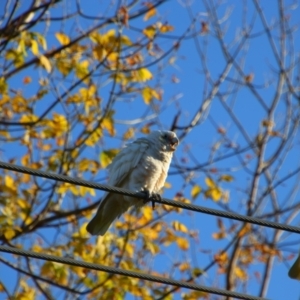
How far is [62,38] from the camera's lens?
746 centimetres

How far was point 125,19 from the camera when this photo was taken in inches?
288

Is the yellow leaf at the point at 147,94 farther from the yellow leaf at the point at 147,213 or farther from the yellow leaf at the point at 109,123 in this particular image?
the yellow leaf at the point at 147,213

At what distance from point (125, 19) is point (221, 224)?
12.1ft

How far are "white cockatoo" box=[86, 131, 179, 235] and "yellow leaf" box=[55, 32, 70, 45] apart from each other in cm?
190

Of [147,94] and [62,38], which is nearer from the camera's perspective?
[62,38]

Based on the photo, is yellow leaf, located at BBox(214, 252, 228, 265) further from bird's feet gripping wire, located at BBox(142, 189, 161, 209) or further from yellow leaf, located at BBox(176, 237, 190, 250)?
bird's feet gripping wire, located at BBox(142, 189, 161, 209)

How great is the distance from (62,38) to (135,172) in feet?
7.37

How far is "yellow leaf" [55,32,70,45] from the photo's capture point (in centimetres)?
743

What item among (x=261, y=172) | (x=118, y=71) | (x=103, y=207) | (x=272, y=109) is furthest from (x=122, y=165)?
(x=272, y=109)

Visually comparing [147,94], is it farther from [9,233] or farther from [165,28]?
[9,233]

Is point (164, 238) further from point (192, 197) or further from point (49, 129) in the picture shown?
point (49, 129)

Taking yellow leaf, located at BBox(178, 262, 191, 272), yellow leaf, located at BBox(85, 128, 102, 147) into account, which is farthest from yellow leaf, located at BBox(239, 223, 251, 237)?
yellow leaf, located at BBox(85, 128, 102, 147)

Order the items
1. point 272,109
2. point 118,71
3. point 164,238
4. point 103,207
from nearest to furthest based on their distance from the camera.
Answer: point 103,207, point 118,71, point 164,238, point 272,109

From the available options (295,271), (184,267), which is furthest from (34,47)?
(184,267)
